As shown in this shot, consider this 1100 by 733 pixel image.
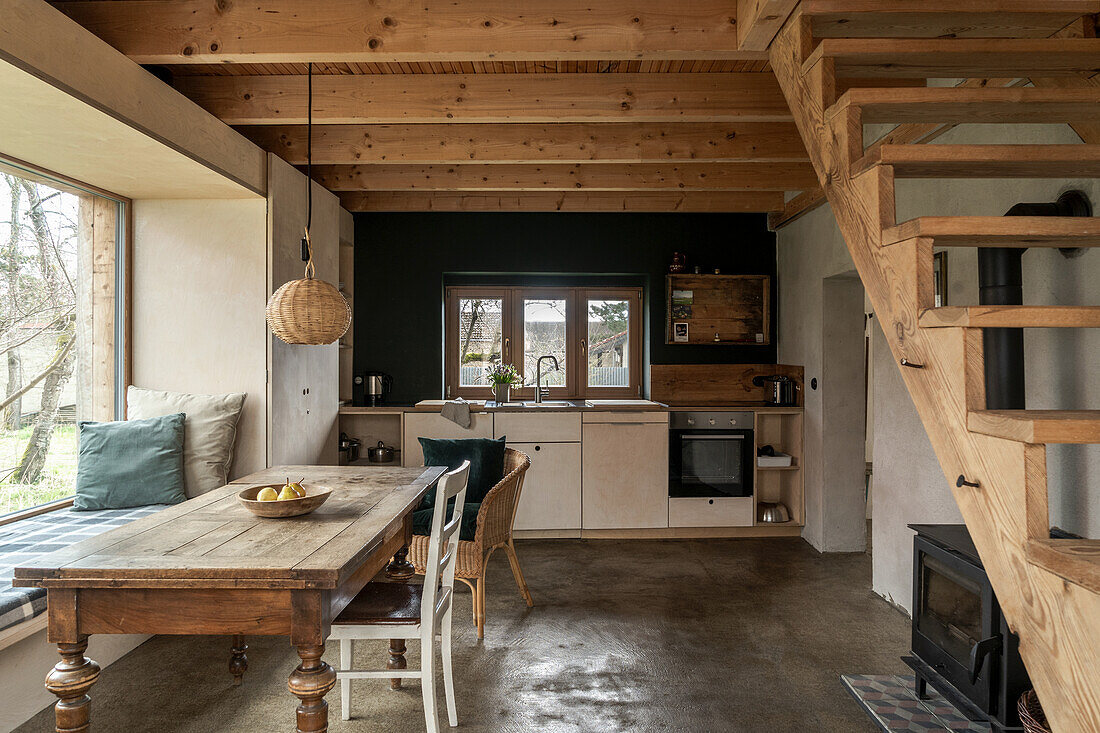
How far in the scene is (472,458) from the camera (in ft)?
13.3

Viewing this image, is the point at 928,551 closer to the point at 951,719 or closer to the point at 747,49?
the point at 951,719

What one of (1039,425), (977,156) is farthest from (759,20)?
(1039,425)

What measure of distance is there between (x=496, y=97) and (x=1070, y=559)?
120 inches

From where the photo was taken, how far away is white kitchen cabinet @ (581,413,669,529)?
5.18m

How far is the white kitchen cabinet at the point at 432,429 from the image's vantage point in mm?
5137

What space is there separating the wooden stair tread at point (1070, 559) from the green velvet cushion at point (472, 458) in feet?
10.1

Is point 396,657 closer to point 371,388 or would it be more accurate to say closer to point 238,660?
point 238,660

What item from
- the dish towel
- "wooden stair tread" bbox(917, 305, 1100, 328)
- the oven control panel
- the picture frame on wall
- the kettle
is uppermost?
A: the picture frame on wall

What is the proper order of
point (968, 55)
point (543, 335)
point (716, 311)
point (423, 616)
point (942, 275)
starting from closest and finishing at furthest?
point (968, 55)
point (423, 616)
point (942, 275)
point (716, 311)
point (543, 335)

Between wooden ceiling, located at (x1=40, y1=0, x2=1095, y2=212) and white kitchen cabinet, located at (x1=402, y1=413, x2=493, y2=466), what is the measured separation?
1672 mm

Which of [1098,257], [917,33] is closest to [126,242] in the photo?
[917,33]

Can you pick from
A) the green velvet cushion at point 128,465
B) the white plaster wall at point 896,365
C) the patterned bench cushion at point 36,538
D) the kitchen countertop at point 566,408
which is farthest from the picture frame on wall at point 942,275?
the green velvet cushion at point 128,465

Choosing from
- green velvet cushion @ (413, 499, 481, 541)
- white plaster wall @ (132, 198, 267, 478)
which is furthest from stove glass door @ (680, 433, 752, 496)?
white plaster wall @ (132, 198, 267, 478)

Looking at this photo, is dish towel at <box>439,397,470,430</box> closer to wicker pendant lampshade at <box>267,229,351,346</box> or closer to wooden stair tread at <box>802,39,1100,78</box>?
wicker pendant lampshade at <box>267,229,351,346</box>
